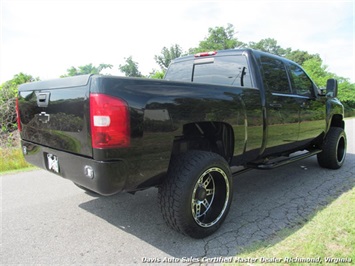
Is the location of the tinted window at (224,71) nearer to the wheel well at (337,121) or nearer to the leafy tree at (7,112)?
the wheel well at (337,121)

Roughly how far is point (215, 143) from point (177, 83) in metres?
1.04

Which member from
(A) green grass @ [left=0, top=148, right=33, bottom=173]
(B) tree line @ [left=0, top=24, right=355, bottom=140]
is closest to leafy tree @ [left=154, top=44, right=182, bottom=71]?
(B) tree line @ [left=0, top=24, right=355, bottom=140]

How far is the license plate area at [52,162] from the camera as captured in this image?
268 cm

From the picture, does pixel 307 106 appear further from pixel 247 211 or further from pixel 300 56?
pixel 300 56

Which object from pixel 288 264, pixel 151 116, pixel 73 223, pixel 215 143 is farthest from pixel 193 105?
pixel 73 223

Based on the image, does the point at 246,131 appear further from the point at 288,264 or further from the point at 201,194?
the point at 288,264

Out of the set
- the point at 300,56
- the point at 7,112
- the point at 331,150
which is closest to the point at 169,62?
the point at 7,112

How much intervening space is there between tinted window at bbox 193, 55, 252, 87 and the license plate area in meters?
2.36

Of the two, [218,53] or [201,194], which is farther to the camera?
[218,53]

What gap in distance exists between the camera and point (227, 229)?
297 cm

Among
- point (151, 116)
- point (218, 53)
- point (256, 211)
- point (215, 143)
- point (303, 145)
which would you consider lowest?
point (256, 211)

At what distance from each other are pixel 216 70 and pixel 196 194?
201cm

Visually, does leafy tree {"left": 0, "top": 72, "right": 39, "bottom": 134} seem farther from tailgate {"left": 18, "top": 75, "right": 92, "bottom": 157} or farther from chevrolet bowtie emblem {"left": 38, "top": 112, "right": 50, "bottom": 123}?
chevrolet bowtie emblem {"left": 38, "top": 112, "right": 50, "bottom": 123}

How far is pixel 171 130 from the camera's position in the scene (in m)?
2.45
